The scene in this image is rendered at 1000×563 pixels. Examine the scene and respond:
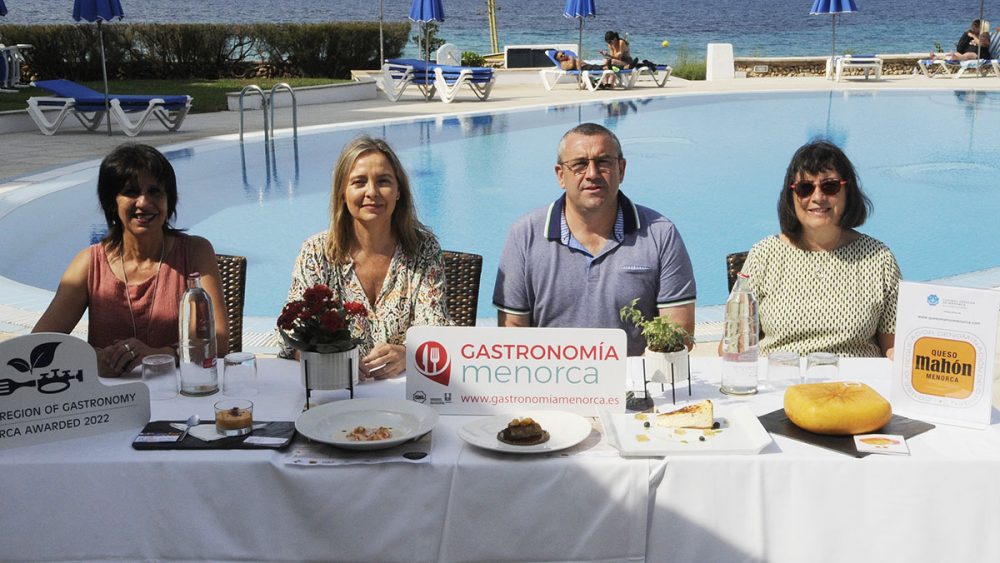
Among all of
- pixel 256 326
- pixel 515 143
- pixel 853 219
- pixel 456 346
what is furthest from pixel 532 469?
pixel 515 143

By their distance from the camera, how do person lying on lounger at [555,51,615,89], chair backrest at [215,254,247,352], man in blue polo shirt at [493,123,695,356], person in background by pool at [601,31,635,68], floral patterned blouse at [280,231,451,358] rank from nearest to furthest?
1. floral patterned blouse at [280,231,451,358]
2. man in blue polo shirt at [493,123,695,356]
3. chair backrest at [215,254,247,352]
4. person lying on lounger at [555,51,615,89]
5. person in background by pool at [601,31,635,68]

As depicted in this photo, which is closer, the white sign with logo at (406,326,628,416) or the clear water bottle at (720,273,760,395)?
the white sign with logo at (406,326,628,416)

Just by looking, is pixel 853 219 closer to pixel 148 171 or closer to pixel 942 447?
pixel 942 447

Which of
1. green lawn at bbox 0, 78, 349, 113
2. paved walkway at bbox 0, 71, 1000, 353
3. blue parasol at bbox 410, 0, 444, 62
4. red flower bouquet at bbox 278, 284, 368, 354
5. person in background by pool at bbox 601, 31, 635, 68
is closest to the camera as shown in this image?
red flower bouquet at bbox 278, 284, 368, 354

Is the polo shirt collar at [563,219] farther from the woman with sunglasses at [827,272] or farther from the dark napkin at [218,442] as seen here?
the dark napkin at [218,442]

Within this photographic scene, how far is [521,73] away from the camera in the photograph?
19.6m

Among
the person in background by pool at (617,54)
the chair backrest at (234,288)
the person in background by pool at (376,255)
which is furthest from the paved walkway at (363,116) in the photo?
the person in background by pool at (376,255)

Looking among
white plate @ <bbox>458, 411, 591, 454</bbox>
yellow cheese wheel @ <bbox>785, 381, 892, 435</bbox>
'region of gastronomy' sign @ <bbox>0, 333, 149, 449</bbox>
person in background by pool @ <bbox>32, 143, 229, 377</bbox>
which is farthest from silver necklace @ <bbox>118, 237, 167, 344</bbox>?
yellow cheese wheel @ <bbox>785, 381, 892, 435</bbox>

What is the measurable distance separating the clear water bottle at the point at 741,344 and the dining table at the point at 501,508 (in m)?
0.40

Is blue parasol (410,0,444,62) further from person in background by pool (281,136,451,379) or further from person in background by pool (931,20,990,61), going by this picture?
person in background by pool (281,136,451,379)

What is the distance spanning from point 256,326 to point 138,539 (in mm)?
3021

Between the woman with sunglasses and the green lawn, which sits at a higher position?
the green lawn

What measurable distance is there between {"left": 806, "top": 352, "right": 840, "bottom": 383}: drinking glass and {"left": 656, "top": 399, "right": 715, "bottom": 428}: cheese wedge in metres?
0.44

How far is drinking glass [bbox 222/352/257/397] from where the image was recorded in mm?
2355
